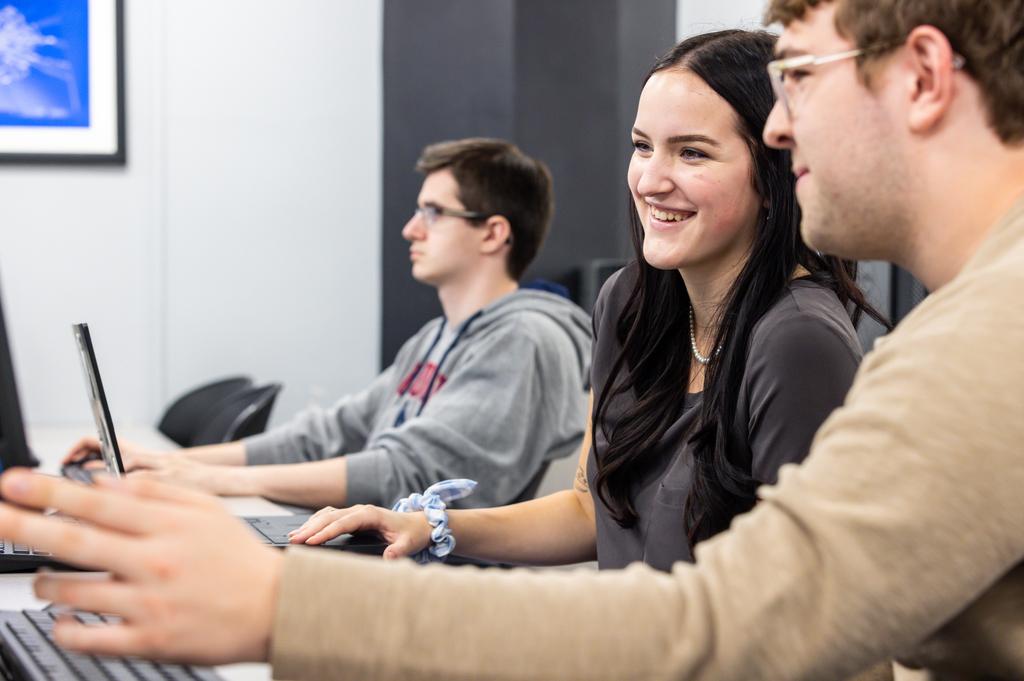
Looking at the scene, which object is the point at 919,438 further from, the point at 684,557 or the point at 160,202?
the point at 160,202

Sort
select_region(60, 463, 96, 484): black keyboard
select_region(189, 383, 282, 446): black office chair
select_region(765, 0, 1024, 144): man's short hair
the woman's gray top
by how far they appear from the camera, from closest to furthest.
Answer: select_region(765, 0, 1024, 144): man's short hair
the woman's gray top
select_region(60, 463, 96, 484): black keyboard
select_region(189, 383, 282, 446): black office chair

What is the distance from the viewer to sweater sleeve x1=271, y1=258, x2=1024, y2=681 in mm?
680

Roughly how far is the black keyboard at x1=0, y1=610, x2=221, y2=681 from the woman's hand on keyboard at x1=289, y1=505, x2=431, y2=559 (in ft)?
1.19

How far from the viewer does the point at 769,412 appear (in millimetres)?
1289

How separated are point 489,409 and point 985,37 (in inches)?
67.9

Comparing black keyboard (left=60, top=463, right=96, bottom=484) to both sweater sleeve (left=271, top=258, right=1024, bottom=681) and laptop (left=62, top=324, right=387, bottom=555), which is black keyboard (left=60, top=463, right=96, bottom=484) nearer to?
laptop (left=62, top=324, right=387, bottom=555)

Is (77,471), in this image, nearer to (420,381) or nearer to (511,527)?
(420,381)

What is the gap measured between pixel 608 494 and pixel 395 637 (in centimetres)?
87

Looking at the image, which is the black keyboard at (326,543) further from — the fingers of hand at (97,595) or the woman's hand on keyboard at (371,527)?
the fingers of hand at (97,595)

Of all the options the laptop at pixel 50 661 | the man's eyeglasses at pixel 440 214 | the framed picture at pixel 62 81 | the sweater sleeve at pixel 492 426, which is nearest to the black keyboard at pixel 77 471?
the sweater sleeve at pixel 492 426

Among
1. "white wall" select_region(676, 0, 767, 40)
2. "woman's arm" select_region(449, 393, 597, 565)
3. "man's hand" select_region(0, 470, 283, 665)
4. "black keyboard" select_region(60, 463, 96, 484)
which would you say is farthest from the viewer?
"white wall" select_region(676, 0, 767, 40)

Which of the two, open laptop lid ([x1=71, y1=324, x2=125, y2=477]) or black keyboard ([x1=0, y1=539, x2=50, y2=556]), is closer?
black keyboard ([x1=0, y1=539, x2=50, y2=556])

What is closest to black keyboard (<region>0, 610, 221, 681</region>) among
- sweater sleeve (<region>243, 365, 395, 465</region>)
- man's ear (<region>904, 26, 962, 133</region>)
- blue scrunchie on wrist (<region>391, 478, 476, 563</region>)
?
blue scrunchie on wrist (<region>391, 478, 476, 563</region>)

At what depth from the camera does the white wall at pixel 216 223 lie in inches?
158
